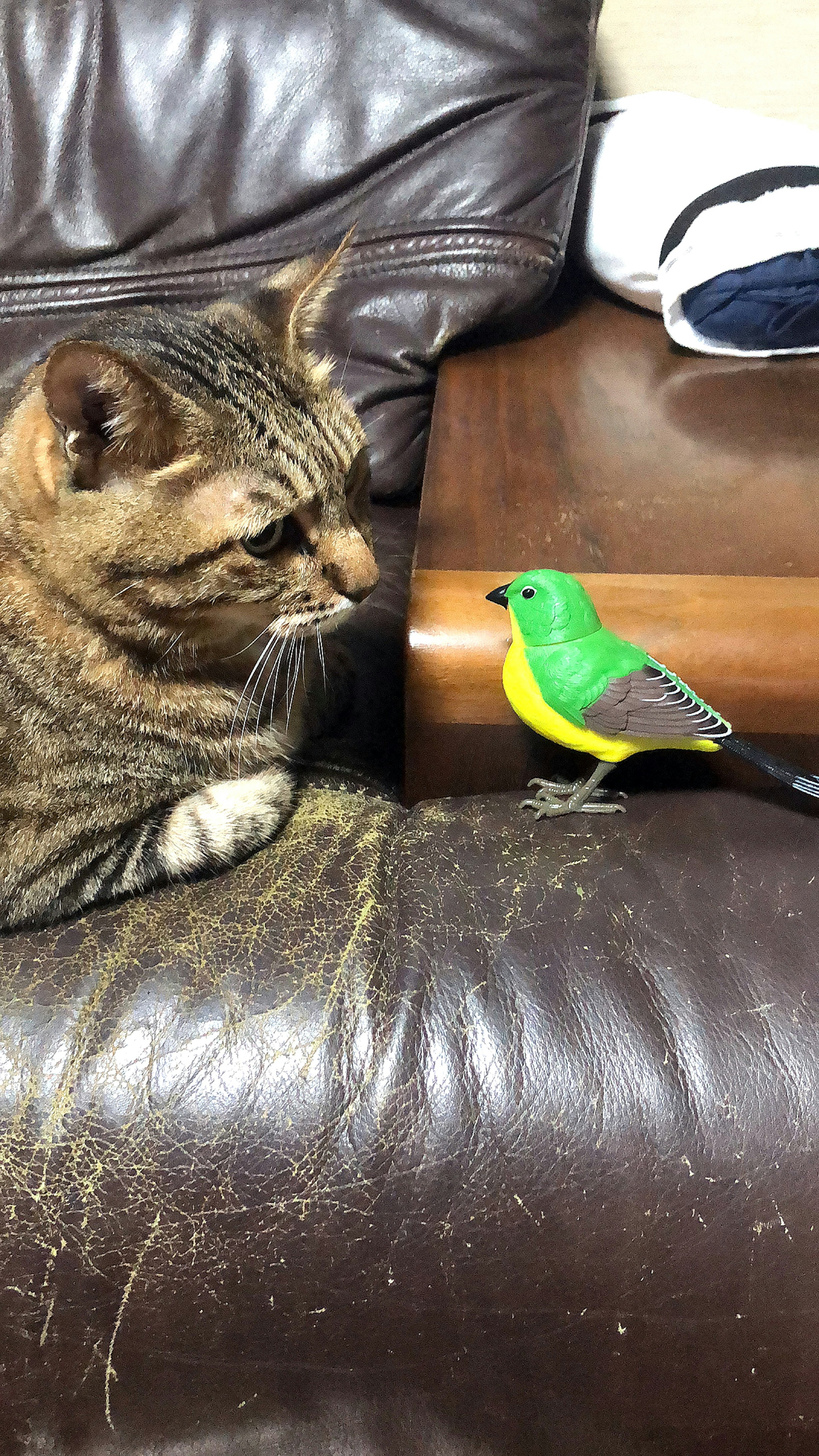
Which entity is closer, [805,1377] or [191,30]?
[805,1377]

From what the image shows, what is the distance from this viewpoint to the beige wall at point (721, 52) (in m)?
1.27

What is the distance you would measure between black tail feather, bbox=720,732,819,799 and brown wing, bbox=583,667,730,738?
0.02 metres

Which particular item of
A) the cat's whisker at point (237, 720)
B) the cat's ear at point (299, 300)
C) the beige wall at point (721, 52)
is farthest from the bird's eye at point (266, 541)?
the beige wall at point (721, 52)

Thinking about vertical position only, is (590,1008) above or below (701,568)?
below

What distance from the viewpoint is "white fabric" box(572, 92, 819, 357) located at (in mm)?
949

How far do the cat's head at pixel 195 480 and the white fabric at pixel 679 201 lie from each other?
1.62 feet

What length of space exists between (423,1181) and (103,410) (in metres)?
0.54

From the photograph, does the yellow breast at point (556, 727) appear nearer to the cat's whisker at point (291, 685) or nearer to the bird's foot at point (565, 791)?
the bird's foot at point (565, 791)

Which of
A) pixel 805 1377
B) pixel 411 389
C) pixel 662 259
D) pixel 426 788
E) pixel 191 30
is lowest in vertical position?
pixel 805 1377

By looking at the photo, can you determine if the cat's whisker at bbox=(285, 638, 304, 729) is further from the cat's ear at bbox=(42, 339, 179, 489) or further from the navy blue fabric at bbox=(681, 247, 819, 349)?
the navy blue fabric at bbox=(681, 247, 819, 349)

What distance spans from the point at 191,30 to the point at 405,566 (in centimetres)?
71

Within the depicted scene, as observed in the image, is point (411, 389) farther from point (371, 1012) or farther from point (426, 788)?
point (371, 1012)

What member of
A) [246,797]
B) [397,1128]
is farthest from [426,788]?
[397,1128]

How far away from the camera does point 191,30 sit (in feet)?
3.40
